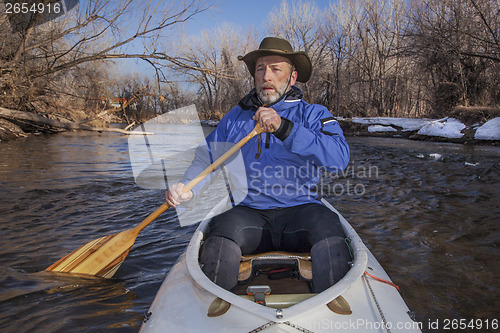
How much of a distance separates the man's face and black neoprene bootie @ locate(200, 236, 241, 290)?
1118 mm

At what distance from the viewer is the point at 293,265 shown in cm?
217

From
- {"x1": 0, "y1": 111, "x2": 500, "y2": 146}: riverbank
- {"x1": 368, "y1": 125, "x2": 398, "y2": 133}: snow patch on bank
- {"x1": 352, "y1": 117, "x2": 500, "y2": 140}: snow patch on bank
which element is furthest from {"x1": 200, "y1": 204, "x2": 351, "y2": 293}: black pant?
{"x1": 368, "y1": 125, "x2": 398, "y2": 133}: snow patch on bank

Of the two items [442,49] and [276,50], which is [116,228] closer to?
[276,50]

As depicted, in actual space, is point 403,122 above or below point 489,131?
above

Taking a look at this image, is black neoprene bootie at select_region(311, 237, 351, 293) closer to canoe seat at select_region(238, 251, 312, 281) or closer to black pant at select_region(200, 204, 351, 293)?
black pant at select_region(200, 204, 351, 293)

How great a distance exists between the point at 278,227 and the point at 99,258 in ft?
5.31

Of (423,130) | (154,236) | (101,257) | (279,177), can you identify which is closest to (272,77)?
(279,177)

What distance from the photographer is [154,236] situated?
3.92 m

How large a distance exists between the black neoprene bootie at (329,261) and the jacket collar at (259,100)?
3.50 ft

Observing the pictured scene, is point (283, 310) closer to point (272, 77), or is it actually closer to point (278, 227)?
point (278, 227)

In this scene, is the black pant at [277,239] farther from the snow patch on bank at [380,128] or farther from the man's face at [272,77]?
the snow patch on bank at [380,128]

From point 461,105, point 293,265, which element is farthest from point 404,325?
point 461,105

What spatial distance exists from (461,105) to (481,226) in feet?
44.1

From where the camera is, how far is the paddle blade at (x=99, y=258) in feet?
9.18
